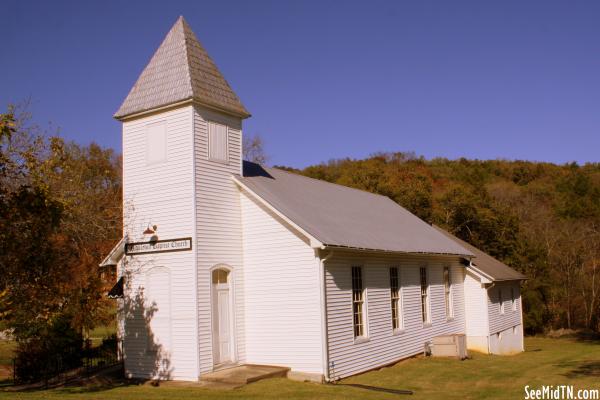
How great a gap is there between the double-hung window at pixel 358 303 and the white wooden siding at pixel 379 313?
211mm

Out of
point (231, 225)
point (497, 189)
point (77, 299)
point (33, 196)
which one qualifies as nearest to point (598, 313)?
point (497, 189)

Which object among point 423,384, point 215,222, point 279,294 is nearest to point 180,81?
point 215,222

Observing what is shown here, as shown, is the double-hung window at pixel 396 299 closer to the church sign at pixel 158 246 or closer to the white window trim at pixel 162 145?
the church sign at pixel 158 246

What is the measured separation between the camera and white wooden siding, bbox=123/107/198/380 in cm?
1608

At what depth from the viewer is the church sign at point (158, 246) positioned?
53.3ft

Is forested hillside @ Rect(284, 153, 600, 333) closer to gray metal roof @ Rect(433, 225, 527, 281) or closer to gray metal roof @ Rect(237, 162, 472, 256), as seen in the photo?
gray metal roof @ Rect(433, 225, 527, 281)

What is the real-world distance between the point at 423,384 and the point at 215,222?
733cm

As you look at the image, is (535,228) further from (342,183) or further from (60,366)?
(60,366)

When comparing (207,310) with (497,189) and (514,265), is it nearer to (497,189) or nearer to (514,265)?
(514,265)

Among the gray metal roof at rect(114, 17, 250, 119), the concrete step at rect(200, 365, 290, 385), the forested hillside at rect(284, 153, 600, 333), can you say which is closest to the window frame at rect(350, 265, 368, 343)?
the concrete step at rect(200, 365, 290, 385)

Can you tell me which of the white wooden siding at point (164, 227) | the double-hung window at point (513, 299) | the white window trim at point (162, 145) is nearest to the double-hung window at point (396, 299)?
the white wooden siding at point (164, 227)

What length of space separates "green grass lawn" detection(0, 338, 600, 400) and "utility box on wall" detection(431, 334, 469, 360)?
3.14 ft

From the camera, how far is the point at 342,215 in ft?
68.7

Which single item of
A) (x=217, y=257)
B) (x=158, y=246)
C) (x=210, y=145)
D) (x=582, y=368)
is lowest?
(x=582, y=368)
